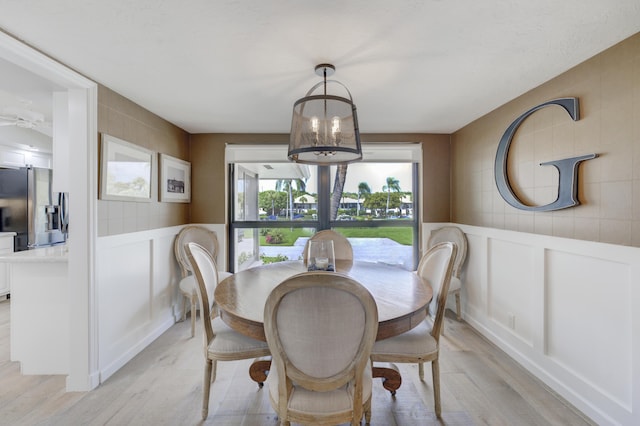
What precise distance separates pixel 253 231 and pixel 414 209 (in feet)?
7.07

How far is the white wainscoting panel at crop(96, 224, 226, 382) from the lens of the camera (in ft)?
7.55

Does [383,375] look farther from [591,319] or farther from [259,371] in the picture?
[591,319]

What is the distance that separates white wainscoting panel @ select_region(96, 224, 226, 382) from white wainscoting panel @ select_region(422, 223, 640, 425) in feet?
10.7

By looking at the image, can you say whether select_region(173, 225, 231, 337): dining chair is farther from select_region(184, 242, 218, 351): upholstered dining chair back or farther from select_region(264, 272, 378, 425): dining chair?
select_region(264, 272, 378, 425): dining chair

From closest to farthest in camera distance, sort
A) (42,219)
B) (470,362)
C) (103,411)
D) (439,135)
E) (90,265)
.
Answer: (103,411)
(90,265)
(470,362)
(439,135)
(42,219)

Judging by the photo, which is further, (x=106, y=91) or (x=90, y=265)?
(x=106, y=91)

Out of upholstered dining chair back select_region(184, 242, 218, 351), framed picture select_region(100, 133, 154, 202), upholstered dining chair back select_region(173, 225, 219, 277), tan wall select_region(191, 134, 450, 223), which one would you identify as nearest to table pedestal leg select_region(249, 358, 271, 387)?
upholstered dining chair back select_region(184, 242, 218, 351)

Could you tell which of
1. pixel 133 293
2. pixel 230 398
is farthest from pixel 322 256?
pixel 133 293

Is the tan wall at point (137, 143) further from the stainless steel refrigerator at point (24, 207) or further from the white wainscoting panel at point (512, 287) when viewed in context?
the white wainscoting panel at point (512, 287)

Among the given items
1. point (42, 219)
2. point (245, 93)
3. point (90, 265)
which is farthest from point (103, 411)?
point (42, 219)

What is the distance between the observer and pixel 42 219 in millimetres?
4152

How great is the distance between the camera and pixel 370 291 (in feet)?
6.13

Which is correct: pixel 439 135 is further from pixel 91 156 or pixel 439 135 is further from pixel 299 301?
pixel 91 156

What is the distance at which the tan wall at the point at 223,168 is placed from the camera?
3795mm
